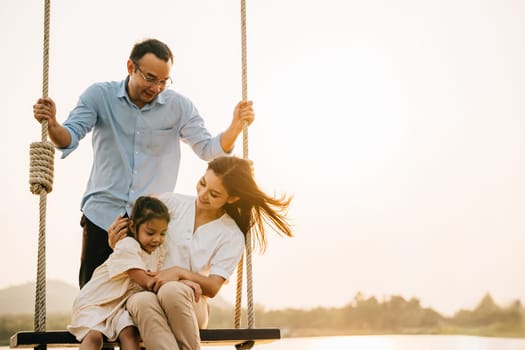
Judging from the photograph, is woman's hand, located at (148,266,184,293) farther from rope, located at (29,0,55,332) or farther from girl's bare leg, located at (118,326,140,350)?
rope, located at (29,0,55,332)

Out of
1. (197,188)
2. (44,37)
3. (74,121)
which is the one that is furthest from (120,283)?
(44,37)

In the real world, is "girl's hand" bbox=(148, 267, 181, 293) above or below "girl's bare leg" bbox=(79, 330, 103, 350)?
above

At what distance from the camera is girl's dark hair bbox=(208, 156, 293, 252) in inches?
102

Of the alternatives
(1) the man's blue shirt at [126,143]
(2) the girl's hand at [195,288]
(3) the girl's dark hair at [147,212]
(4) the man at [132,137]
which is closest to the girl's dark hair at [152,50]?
(4) the man at [132,137]

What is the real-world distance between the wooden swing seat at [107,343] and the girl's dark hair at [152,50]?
944 mm

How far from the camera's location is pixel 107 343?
2350 mm

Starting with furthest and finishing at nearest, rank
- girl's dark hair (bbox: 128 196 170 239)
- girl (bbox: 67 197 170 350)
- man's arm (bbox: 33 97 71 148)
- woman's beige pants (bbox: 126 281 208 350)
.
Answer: man's arm (bbox: 33 97 71 148) → girl's dark hair (bbox: 128 196 170 239) → girl (bbox: 67 197 170 350) → woman's beige pants (bbox: 126 281 208 350)

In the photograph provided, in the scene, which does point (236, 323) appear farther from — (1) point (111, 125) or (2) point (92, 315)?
(1) point (111, 125)

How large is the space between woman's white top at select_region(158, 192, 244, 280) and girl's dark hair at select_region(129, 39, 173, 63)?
0.49 m

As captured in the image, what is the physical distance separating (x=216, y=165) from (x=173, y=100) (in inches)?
18.6

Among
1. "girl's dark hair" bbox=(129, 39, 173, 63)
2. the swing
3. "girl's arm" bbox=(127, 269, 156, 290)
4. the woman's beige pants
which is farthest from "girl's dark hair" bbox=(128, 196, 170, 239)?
"girl's dark hair" bbox=(129, 39, 173, 63)

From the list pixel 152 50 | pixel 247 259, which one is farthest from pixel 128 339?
pixel 152 50

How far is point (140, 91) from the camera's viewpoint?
2.84 metres

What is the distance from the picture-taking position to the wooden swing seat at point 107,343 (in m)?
2.32
